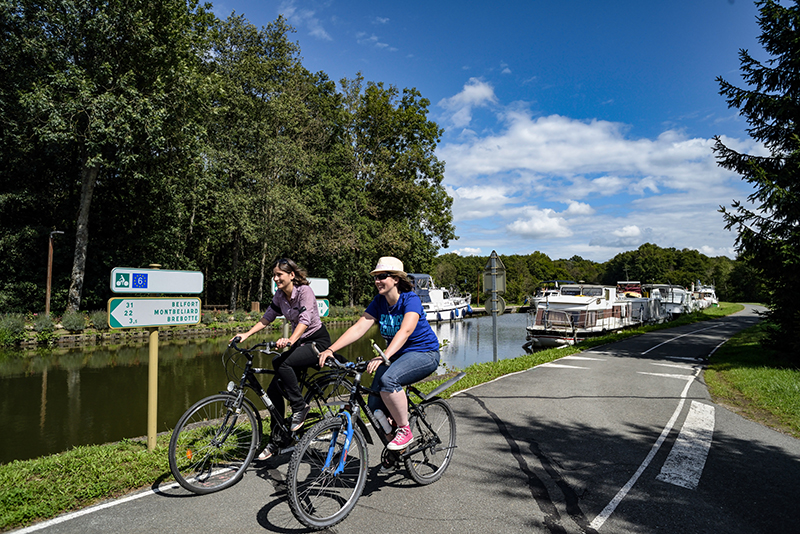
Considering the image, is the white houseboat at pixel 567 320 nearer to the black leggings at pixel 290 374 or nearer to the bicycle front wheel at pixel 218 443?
the black leggings at pixel 290 374

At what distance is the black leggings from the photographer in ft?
14.4

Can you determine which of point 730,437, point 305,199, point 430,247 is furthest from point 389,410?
point 430,247

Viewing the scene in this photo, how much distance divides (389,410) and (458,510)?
945mm

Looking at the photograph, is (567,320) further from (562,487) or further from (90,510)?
(90,510)

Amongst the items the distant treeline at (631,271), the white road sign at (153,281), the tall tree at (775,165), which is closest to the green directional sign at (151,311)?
the white road sign at (153,281)

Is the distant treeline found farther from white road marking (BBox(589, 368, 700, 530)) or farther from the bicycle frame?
the bicycle frame

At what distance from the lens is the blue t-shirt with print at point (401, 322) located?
153 inches

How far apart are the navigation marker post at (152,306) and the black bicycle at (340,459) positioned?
2328 millimetres

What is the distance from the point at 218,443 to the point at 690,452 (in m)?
5.03

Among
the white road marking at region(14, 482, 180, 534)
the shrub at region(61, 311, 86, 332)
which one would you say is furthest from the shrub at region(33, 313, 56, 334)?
the white road marking at region(14, 482, 180, 534)

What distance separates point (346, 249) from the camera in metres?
35.2

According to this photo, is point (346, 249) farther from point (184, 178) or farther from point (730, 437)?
point (730, 437)

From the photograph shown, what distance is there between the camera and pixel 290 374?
439cm

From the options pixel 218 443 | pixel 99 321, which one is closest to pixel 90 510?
pixel 218 443
